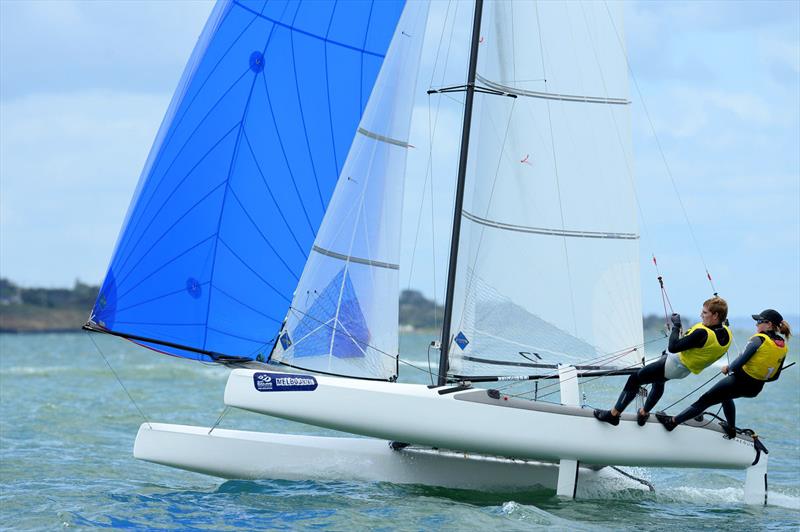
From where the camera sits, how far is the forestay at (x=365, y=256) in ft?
27.8

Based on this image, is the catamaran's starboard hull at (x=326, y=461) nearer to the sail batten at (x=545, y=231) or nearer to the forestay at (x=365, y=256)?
the forestay at (x=365, y=256)

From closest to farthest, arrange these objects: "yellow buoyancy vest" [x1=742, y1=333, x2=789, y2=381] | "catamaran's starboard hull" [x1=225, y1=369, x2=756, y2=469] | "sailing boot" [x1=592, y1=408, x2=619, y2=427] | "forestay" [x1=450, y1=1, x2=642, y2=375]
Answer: "catamaran's starboard hull" [x1=225, y1=369, x2=756, y2=469] < "yellow buoyancy vest" [x1=742, y1=333, x2=789, y2=381] < "sailing boot" [x1=592, y1=408, x2=619, y2=427] < "forestay" [x1=450, y1=1, x2=642, y2=375]

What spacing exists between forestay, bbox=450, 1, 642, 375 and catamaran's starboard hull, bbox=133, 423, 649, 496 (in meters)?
0.79

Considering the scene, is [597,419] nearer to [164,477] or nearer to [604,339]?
[604,339]

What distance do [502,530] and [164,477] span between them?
14.1 feet

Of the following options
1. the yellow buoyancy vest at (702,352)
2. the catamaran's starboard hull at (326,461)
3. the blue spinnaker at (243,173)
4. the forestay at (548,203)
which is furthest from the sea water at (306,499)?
the blue spinnaker at (243,173)

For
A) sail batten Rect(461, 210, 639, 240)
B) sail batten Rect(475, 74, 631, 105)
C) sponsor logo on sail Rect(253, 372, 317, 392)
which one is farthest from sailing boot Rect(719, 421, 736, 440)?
sponsor logo on sail Rect(253, 372, 317, 392)

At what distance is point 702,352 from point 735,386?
496mm

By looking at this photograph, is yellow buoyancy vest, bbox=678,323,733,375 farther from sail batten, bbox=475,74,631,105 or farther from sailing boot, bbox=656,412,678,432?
sail batten, bbox=475,74,631,105

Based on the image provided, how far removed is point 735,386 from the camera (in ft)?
26.4

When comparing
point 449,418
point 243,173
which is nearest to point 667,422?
point 449,418

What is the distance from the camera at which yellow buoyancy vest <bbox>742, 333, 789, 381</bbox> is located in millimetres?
7949

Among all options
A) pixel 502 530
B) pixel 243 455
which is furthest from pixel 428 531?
pixel 243 455

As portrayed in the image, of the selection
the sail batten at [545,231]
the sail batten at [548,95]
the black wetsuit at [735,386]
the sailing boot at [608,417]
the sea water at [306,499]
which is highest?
the sail batten at [548,95]
